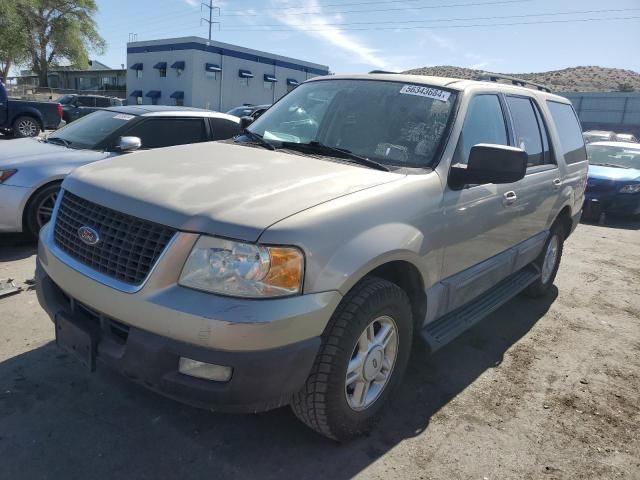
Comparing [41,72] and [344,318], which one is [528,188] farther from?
[41,72]

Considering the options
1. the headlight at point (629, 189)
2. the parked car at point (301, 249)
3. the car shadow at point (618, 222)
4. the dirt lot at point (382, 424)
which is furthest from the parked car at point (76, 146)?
A: the headlight at point (629, 189)

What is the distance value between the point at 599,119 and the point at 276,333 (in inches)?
1797

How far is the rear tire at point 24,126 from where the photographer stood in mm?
14891

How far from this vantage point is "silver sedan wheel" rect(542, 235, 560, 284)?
5109mm

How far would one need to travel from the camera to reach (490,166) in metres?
2.91

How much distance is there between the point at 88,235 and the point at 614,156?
12.1 m

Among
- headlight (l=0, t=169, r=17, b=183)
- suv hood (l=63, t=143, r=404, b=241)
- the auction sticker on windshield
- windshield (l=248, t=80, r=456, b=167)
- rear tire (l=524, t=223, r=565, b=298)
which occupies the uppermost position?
the auction sticker on windshield

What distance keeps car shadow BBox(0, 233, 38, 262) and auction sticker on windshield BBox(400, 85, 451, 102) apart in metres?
4.17

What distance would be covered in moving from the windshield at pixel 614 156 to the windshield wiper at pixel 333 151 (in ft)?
32.9

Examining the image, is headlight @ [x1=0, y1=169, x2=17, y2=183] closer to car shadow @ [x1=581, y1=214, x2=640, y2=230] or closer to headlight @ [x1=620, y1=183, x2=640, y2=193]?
car shadow @ [x1=581, y1=214, x2=640, y2=230]

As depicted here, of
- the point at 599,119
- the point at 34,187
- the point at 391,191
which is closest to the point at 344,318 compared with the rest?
the point at 391,191

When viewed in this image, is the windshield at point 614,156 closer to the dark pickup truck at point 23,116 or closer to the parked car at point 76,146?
the parked car at point 76,146

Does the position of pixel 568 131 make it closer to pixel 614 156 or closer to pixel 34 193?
pixel 34 193

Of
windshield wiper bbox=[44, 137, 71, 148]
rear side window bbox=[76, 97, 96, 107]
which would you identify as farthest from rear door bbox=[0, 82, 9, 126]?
windshield wiper bbox=[44, 137, 71, 148]
